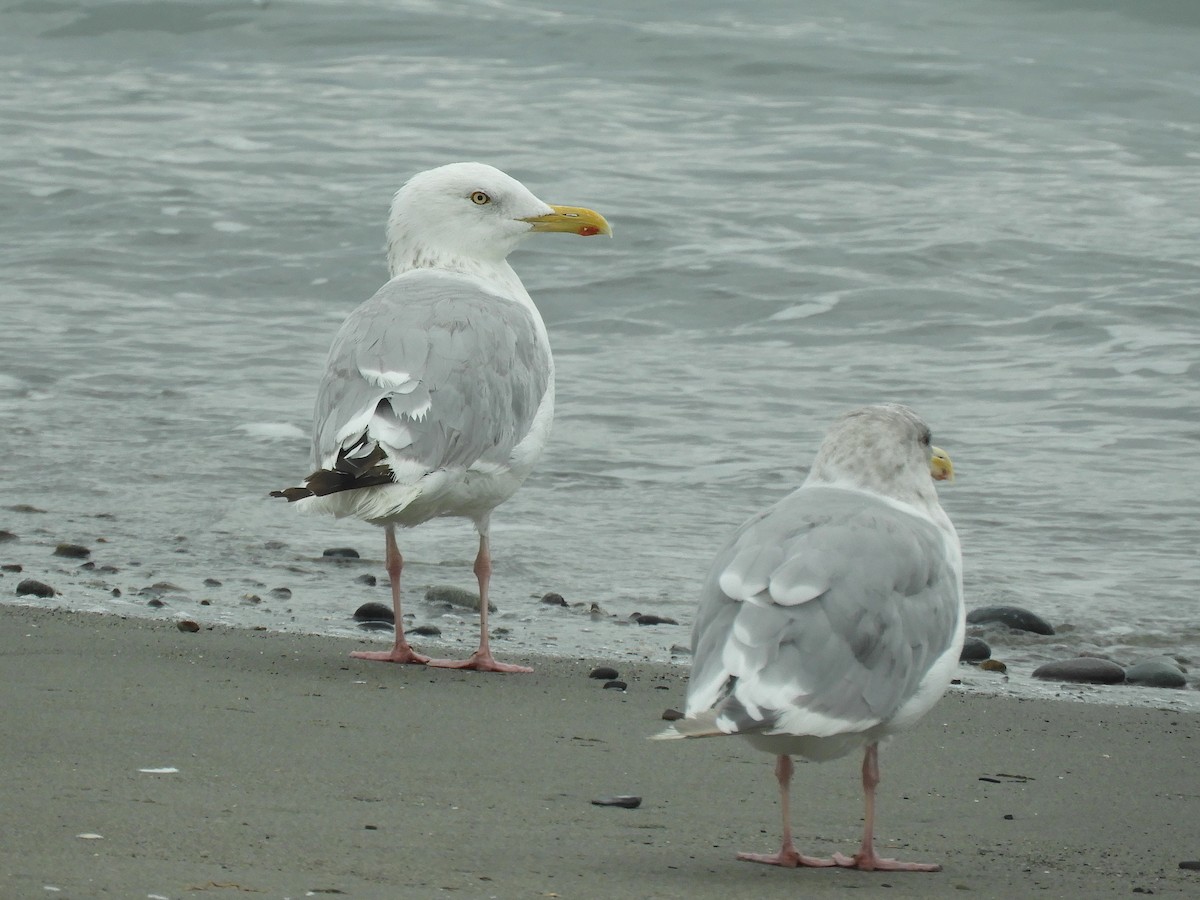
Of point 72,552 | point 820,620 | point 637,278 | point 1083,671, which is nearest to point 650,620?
point 1083,671

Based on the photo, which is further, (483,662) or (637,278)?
(637,278)

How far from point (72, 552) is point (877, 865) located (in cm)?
423

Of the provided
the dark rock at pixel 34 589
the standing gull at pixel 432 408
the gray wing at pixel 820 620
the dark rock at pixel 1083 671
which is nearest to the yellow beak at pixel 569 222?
the standing gull at pixel 432 408

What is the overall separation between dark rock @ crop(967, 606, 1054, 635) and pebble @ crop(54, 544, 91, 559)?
330 cm

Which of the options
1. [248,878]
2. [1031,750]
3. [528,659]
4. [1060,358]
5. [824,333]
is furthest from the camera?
[824,333]

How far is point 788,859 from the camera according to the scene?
3715mm

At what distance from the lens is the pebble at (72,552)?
707 centimetres

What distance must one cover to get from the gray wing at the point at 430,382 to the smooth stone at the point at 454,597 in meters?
0.99

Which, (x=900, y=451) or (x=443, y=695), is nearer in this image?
(x=900, y=451)

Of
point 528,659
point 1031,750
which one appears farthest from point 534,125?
point 1031,750

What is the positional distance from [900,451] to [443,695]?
176cm

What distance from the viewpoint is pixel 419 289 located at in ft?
20.8

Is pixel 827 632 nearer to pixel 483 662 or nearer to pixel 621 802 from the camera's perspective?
pixel 621 802

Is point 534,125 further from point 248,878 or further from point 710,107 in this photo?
point 248,878
